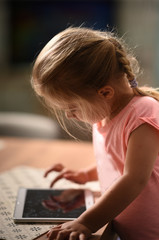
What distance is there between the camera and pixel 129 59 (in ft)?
2.88

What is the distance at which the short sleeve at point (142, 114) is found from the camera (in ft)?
2.56

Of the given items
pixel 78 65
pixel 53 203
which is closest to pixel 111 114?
pixel 78 65

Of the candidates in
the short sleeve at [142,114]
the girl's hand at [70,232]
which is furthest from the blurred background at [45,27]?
the girl's hand at [70,232]

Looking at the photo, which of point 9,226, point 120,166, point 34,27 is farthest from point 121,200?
point 34,27

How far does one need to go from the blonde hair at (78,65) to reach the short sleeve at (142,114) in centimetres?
6

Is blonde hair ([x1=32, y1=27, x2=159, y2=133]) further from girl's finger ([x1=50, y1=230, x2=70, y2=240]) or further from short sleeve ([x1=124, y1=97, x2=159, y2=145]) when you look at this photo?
girl's finger ([x1=50, y1=230, x2=70, y2=240])

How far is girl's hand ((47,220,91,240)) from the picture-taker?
2.35 feet

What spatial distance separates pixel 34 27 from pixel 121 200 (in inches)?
131

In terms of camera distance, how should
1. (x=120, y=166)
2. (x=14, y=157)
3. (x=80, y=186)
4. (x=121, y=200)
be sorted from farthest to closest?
1. (x=14, y=157)
2. (x=80, y=186)
3. (x=120, y=166)
4. (x=121, y=200)

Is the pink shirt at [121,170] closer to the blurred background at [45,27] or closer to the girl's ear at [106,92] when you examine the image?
the girl's ear at [106,92]

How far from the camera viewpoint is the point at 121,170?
86 centimetres

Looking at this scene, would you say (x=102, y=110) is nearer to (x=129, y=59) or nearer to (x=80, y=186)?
(x=129, y=59)

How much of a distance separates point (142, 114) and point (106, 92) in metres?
0.08

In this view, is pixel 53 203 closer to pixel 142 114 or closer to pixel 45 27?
pixel 142 114
